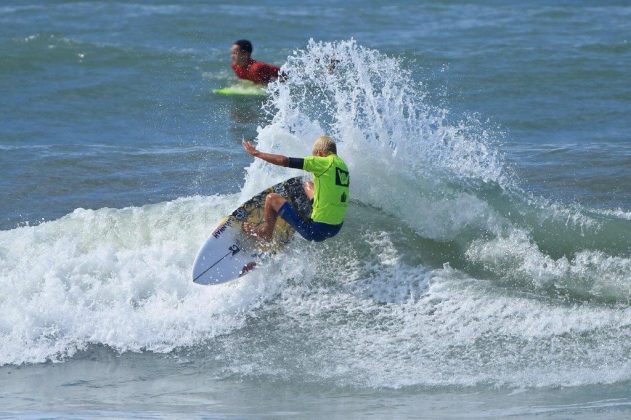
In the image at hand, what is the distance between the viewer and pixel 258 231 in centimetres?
1038

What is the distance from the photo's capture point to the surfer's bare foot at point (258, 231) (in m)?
10.3

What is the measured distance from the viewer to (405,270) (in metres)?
10.3

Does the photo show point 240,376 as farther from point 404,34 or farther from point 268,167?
point 404,34

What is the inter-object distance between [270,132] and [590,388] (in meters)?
4.47

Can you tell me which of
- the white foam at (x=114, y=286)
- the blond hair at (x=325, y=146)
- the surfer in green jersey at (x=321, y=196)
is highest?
the blond hair at (x=325, y=146)

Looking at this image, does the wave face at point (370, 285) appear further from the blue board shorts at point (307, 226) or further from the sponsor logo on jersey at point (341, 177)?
the sponsor logo on jersey at point (341, 177)

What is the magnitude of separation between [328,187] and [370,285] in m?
1.09

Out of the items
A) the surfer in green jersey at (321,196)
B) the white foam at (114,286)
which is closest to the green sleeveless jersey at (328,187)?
the surfer in green jersey at (321,196)

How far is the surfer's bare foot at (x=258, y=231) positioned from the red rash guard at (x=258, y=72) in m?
8.50

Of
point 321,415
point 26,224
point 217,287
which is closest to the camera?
point 321,415

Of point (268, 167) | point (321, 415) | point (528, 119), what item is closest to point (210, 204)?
point (268, 167)

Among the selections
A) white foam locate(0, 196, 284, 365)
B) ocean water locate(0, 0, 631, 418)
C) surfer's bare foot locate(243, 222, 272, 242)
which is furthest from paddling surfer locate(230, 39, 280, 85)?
surfer's bare foot locate(243, 222, 272, 242)

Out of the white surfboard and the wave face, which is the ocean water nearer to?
the wave face

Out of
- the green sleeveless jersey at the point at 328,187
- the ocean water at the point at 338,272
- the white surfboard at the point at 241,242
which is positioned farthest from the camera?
the white surfboard at the point at 241,242
